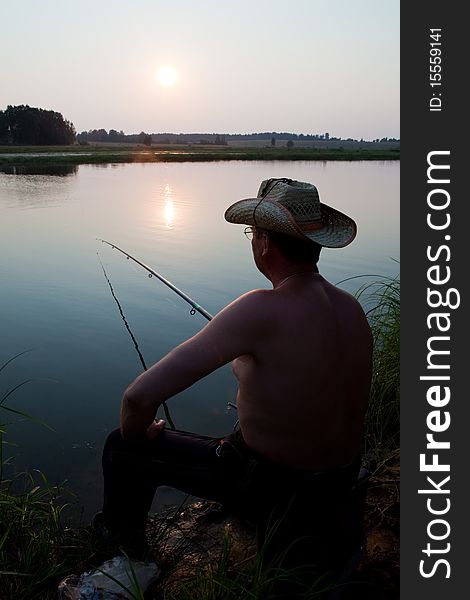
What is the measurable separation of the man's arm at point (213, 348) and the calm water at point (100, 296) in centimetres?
202

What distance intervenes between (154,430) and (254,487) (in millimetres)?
479

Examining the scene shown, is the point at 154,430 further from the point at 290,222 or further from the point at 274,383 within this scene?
the point at 290,222

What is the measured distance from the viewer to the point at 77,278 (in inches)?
360

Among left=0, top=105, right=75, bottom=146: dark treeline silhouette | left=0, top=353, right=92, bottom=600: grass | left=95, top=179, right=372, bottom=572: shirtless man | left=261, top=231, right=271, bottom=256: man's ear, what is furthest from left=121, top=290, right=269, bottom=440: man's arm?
left=0, top=105, right=75, bottom=146: dark treeline silhouette

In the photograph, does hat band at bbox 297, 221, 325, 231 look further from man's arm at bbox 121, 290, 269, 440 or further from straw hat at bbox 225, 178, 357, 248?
man's arm at bbox 121, 290, 269, 440

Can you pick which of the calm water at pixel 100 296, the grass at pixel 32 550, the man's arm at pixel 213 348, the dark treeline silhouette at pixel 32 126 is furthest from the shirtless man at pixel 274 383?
the dark treeline silhouette at pixel 32 126

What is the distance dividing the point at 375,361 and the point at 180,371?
264cm

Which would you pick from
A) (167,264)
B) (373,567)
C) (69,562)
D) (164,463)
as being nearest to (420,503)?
(373,567)

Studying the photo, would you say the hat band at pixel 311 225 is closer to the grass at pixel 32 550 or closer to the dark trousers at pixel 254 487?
the dark trousers at pixel 254 487

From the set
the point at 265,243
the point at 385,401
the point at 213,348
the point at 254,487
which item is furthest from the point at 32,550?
the point at 385,401

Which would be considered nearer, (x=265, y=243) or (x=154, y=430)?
(x=265, y=243)

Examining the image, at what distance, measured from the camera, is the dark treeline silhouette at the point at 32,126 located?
78250 millimetres

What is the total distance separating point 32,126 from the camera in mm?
78750

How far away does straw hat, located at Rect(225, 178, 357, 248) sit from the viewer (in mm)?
1972
